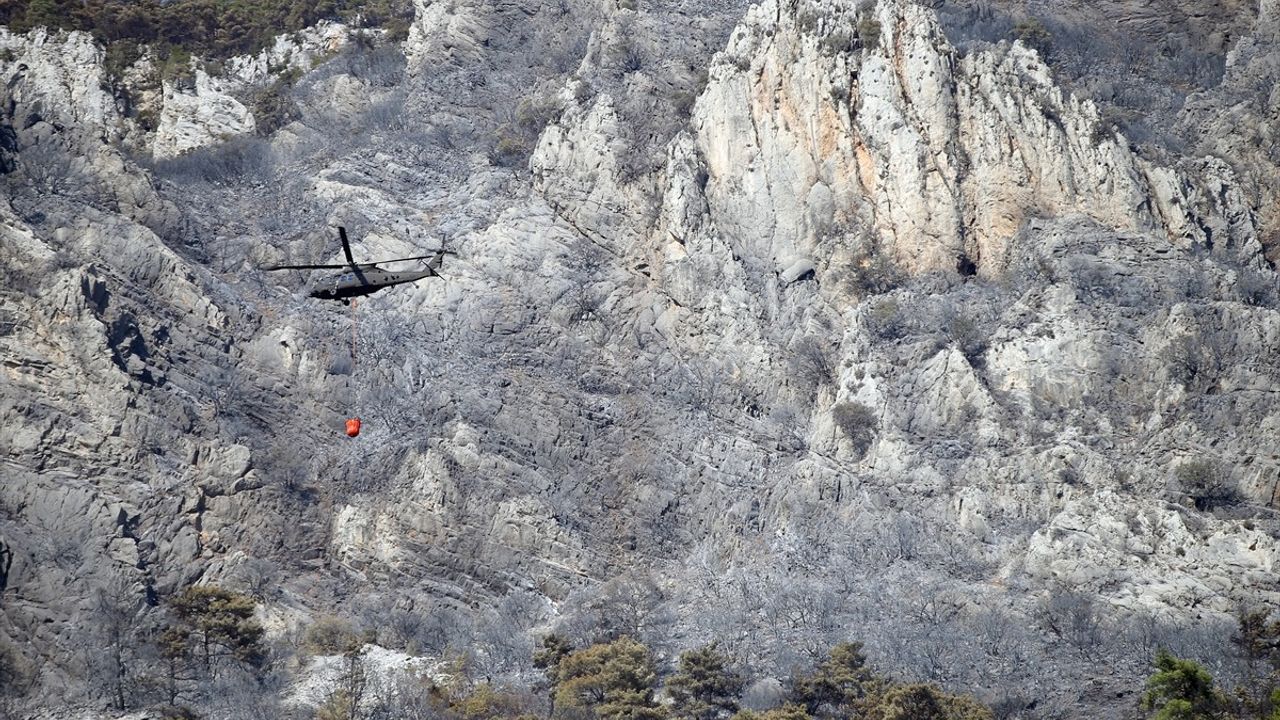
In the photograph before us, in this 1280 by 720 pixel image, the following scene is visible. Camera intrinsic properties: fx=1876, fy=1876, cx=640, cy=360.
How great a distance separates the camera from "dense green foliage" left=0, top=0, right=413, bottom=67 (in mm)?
83562

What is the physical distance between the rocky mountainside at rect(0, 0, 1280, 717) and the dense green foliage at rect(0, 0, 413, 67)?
31.2 feet

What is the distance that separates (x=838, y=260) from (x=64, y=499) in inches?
1092

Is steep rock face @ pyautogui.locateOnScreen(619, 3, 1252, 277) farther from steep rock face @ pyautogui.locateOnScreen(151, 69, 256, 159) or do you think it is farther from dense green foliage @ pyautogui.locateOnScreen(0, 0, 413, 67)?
dense green foliage @ pyautogui.locateOnScreen(0, 0, 413, 67)

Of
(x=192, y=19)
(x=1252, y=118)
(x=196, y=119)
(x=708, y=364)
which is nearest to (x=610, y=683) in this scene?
(x=708, y=364)

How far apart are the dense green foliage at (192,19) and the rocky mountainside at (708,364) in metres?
9.52

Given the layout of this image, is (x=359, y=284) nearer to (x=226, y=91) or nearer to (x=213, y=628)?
(x=213, y=628)

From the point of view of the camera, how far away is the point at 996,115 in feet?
220

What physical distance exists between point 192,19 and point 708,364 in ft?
117

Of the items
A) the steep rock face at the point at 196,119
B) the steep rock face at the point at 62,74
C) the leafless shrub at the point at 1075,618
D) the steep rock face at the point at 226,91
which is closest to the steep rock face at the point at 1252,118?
the leafless shrub at the point at 1075,618

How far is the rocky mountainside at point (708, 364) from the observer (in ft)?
191

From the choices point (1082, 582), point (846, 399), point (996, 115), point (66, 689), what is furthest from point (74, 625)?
point (996, 115)

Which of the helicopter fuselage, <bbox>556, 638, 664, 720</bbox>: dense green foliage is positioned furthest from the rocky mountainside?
the helicopter fuselage

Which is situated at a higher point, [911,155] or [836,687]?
[911,155]

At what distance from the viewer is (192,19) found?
289ft
